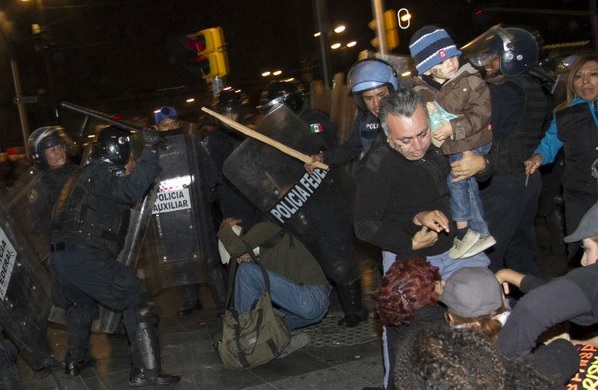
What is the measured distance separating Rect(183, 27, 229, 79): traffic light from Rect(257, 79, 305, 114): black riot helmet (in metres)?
4.37

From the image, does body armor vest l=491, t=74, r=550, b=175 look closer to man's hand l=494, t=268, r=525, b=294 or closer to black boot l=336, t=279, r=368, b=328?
man's hand l=494, t=268, r=525, b=294

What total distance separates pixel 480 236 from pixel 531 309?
4.18 ft

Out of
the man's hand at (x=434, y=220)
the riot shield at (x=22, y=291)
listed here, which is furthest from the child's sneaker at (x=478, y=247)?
the riot shield at (x=22, y=291)

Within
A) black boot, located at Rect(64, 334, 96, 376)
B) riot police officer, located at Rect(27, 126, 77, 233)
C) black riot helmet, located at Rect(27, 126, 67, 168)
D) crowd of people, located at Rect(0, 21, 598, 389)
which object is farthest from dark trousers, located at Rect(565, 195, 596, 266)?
black riot helmet, located at Rect(27, 126, 67, 168)

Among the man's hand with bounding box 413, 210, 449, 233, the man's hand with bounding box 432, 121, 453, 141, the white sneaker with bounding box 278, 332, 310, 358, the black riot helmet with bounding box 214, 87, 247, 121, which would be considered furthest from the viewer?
the black riot helmet with bounding box 214, 87, 247, 121

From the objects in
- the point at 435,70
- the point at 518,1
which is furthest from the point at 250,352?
the point at 518,1

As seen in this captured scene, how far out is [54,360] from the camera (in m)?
6.20

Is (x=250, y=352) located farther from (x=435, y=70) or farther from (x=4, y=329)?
(x=435, y=70)

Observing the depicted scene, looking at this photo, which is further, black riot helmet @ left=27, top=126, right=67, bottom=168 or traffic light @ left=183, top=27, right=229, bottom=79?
traffic light @ left=183, top=27, right=229, bottom=79

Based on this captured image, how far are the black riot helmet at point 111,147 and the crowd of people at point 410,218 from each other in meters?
0.01

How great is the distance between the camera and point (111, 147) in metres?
5.46

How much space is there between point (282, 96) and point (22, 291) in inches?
103

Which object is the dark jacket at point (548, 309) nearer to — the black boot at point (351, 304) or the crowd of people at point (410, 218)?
the crowd of people at point (410, 218)

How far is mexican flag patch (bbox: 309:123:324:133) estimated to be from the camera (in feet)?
19.6
